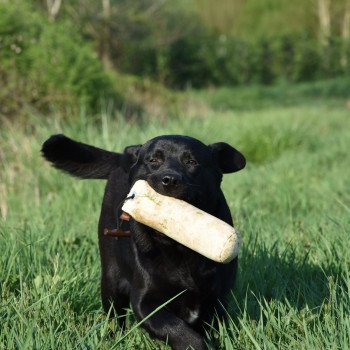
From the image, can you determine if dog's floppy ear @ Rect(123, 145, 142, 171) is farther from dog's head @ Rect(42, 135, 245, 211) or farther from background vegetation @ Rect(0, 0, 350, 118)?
background vegetation @ Rect(0, 0, 350, 118)

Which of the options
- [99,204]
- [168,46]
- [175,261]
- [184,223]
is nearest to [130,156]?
[175,261]

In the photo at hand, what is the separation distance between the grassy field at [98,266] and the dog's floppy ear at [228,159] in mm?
633

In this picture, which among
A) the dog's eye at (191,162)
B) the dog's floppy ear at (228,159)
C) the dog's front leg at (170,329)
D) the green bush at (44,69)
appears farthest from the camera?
the green bush at (44,69)

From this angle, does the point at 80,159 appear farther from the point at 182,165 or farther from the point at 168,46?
the point at 168,46

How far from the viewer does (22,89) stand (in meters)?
10.8

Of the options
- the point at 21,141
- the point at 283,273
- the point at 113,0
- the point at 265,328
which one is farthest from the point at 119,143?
the point at 113,0

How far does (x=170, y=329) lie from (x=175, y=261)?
356 mm

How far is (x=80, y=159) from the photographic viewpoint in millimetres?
4422

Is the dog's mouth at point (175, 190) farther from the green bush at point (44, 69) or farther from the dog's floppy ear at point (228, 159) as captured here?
the green bush at point (44, 69)

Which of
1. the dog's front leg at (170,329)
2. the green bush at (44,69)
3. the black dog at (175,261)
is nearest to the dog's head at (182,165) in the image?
the black dog at (175,261)

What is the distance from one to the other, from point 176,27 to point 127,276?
38.6m

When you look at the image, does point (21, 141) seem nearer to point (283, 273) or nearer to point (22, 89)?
point (22, 89)

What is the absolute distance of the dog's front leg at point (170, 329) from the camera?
125 inches

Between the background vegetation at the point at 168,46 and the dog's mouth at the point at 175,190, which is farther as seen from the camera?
the background vegetation at the point at 168,46
